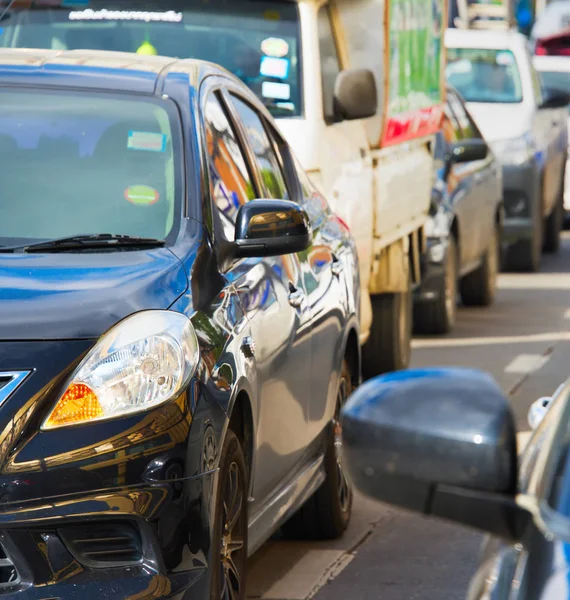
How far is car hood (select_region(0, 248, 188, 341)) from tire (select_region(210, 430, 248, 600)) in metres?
0.44

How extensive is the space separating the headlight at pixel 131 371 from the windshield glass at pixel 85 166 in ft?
2.01

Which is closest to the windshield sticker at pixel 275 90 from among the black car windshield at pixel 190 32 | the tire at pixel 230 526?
the black car windshield at pixel 190 32

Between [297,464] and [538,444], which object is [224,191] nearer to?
[297,464]

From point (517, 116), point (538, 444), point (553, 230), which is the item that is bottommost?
point (553, 230)

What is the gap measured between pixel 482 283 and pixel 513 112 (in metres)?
2.29

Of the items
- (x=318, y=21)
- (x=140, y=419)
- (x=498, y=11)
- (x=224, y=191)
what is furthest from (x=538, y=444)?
(x=498, y=11)

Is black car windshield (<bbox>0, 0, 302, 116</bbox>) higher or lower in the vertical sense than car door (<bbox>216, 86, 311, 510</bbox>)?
higher

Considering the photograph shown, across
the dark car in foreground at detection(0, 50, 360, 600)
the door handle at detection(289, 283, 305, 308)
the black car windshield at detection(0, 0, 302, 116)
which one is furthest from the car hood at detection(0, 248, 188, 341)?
the black car windshield at detection(0, 0, 302, 116)

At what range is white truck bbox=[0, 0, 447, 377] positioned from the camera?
27.7 ft

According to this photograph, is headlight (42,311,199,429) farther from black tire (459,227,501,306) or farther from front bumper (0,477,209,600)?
black tire (459,227,501,306)

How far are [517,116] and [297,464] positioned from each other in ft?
34.7

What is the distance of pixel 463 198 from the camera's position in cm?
1273

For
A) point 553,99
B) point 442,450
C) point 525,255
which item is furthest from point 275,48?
point 525,255

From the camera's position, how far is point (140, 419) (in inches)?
161
